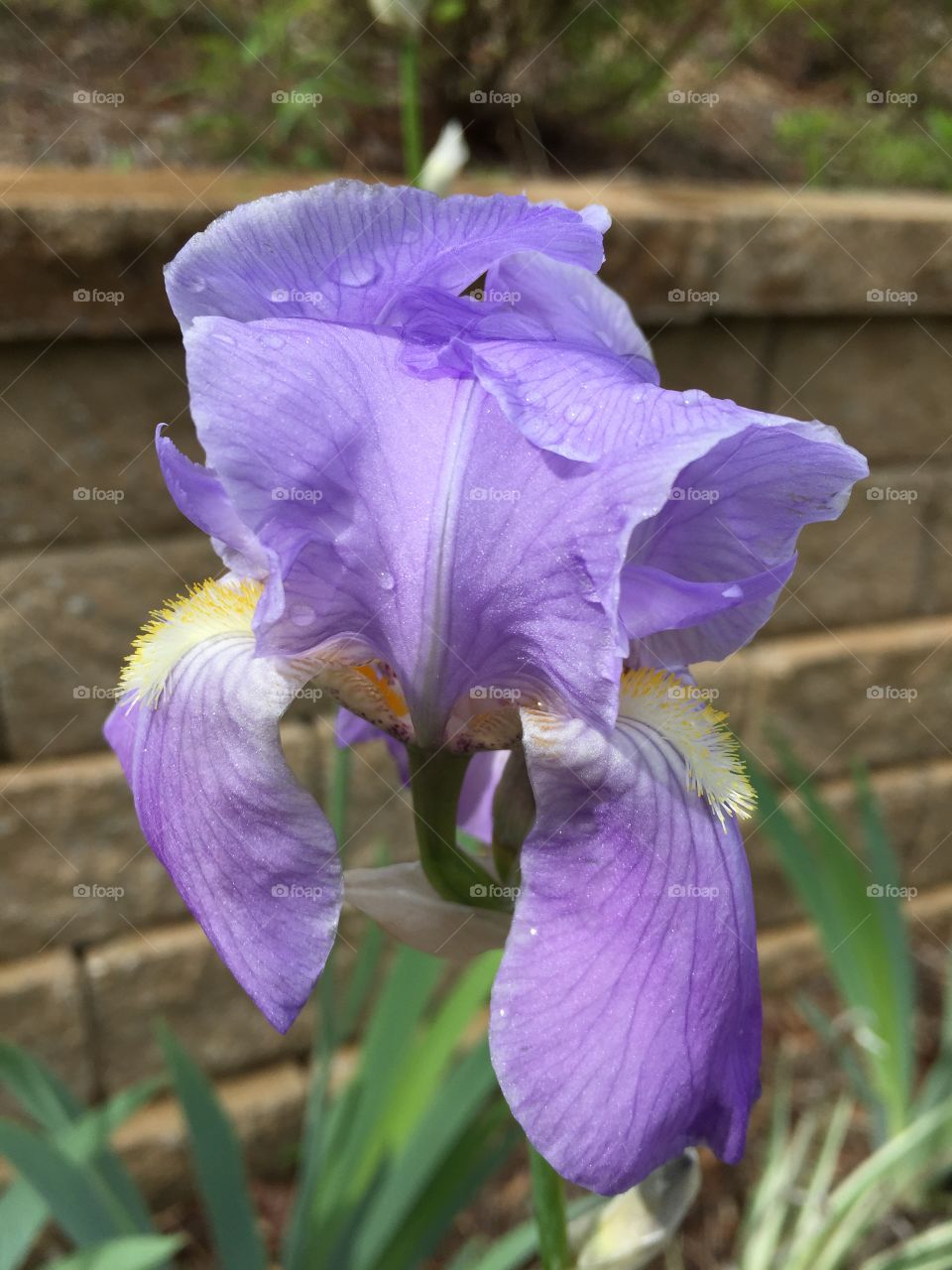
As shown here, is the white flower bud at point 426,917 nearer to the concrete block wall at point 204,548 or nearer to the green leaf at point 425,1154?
the green leaf at point 425,1154

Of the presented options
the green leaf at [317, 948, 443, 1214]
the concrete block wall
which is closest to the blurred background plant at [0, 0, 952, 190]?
the concrete block wall

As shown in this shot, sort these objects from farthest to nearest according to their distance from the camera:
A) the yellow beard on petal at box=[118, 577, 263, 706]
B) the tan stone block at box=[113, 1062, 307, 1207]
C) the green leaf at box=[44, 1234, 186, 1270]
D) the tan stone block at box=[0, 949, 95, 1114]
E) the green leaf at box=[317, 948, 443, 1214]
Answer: the tan stone block at box=[113, 1062, 307, 1207] → the tan stone block at box=[0, 949, 95, 1114] → the green leaf at box=[317, 948, 443, 1214] → the green leaf at box=[44, 1234, 186, 1270] → the yellow beard on petal at box=[118, 577, 263, 706]

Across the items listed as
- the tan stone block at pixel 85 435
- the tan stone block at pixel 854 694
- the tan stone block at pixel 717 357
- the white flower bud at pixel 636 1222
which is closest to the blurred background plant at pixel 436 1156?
the white flower bud at pixel 636 1222

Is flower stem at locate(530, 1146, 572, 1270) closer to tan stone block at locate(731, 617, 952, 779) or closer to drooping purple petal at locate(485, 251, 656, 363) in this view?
drooping purple petal at locate(485, 251, 656, 363)

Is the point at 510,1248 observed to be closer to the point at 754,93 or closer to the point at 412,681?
the point at 412,681

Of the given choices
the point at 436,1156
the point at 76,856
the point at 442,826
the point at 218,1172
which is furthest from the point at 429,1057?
the point at 442,826

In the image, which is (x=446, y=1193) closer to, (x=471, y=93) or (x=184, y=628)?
(x=184, y=628)
